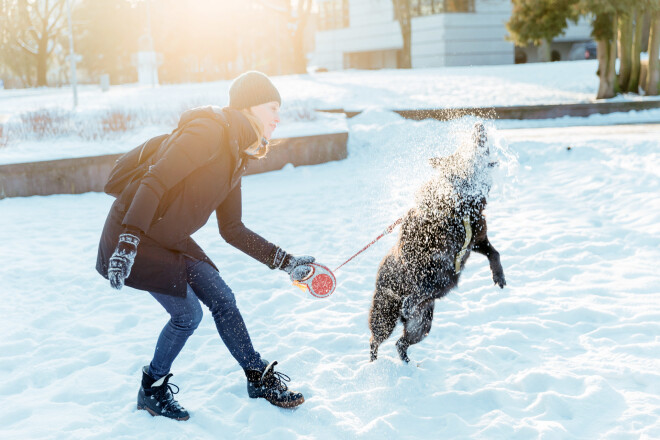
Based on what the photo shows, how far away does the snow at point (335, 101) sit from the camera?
36.9ft

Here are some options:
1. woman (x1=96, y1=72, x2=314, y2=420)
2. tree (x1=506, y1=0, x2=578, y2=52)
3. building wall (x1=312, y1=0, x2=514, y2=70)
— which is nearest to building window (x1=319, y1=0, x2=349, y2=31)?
building wall (x1=312, y1=0, x2=514, y2=70)

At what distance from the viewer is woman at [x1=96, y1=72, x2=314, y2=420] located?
275 centimetres

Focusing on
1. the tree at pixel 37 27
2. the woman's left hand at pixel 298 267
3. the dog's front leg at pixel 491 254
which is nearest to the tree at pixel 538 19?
the dog's front leg at pixel 491 254

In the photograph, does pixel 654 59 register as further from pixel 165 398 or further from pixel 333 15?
pixel 333 15

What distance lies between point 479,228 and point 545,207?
4763mm

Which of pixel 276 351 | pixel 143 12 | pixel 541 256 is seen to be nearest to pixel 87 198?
pixel 276 351

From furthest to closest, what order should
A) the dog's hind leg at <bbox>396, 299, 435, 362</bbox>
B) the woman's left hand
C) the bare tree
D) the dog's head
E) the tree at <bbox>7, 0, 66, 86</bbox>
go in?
the tree at <bbox>7, 0, 66, 86</bbox> < the bare tree < the dog's hind leg at <bbox>396, 299, 435, 362</bbox> < the dog's head < the woman's left hand

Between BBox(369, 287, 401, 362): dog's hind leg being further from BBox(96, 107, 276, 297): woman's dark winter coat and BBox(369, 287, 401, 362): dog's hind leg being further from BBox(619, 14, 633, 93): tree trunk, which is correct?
BBox(619, 14, 633, 93): tree trunk

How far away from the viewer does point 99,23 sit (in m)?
56.4

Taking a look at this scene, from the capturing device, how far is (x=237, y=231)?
345cm

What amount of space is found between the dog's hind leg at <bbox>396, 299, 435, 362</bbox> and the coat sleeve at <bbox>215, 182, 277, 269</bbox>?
1031 millimetres

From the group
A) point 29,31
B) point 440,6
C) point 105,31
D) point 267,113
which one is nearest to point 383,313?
point 267,113

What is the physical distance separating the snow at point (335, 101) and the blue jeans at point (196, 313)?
23.2ft

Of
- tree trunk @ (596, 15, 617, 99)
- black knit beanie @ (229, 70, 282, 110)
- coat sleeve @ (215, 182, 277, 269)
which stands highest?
tree trunk @ (596, 15, 617, 99)
